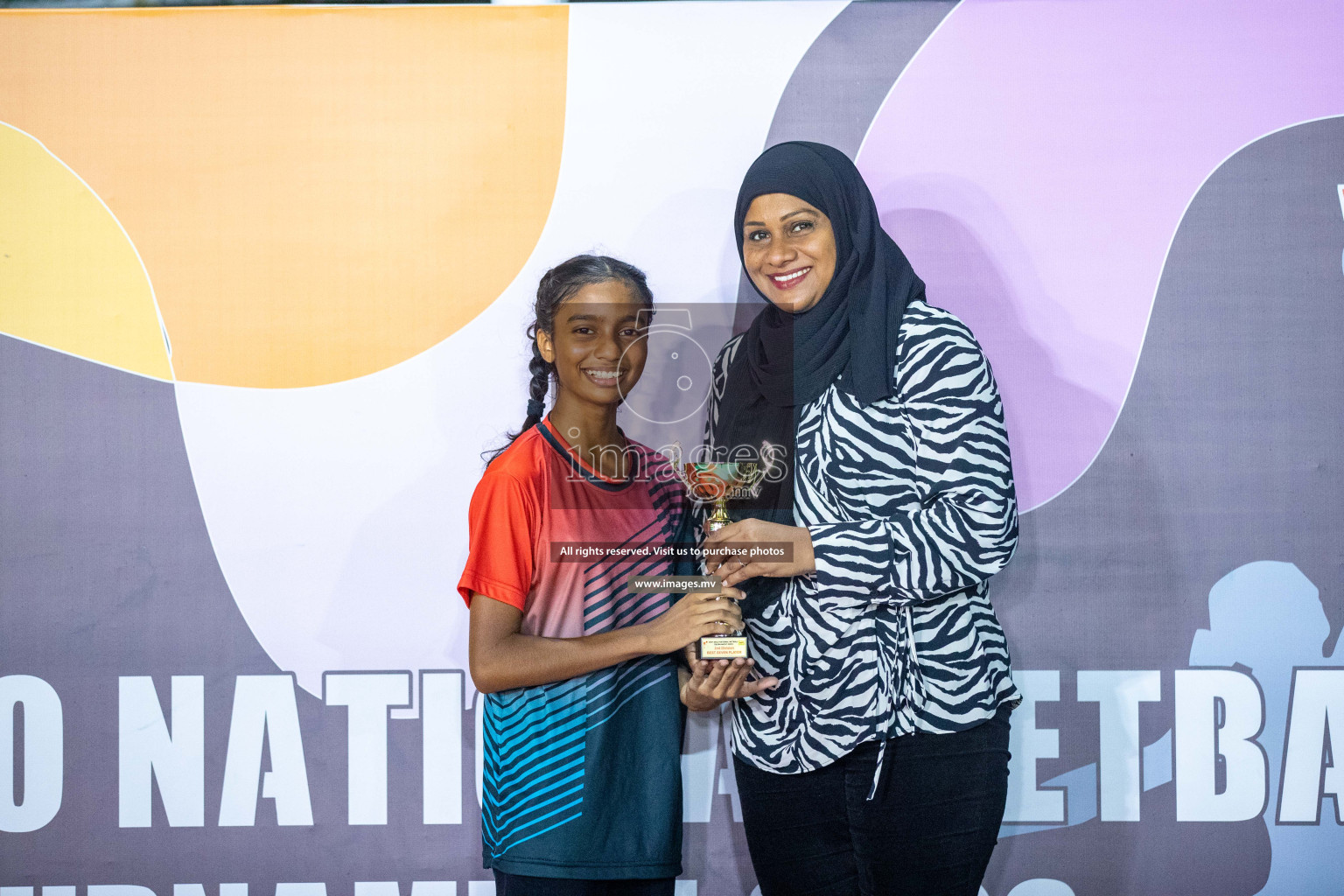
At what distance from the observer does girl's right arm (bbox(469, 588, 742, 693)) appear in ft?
5.51

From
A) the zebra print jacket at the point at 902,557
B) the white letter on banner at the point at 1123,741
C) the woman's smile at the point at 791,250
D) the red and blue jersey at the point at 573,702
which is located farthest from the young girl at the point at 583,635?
the white letter on banner at the point at 1123,741

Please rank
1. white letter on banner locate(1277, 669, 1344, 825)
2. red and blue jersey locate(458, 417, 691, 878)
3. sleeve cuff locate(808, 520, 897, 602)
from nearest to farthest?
1. sleeve cuff locate(808, 520, 897, 602)
2. red and blue jersey locate(458, 417, 691, 878)
3. white letter on banner locate(1277, 669, 1344, 825)

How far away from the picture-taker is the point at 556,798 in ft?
5.63

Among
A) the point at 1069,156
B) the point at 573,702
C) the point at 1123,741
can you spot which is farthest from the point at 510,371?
the point at 1123,741

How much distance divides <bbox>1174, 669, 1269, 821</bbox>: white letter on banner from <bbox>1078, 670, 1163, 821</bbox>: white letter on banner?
82 mm

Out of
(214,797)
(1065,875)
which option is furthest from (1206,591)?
(214,797)

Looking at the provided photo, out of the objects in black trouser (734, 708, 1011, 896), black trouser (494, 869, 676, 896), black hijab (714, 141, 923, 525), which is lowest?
black trouser (494, 869, 676, 896)

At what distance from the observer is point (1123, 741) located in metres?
2.22

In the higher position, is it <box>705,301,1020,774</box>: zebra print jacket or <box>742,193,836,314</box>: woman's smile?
<box>742,193,836,314</box>: woman's smile

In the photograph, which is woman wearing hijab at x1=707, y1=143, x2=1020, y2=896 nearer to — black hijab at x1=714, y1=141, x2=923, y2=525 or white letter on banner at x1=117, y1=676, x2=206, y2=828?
black hijab at x1=714, y1=141, x2=923, y2=525

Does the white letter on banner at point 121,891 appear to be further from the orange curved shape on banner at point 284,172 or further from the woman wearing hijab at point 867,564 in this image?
the woman wearing hijab at point 867,564

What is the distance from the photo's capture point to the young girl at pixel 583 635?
1.70 meters

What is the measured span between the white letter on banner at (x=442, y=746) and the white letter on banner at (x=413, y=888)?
0.15 m

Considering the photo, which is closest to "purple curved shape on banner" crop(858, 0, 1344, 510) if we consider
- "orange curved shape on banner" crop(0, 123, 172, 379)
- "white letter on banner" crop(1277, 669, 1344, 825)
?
"white letter on banner" crop(1277, 669, 1344, 825)
